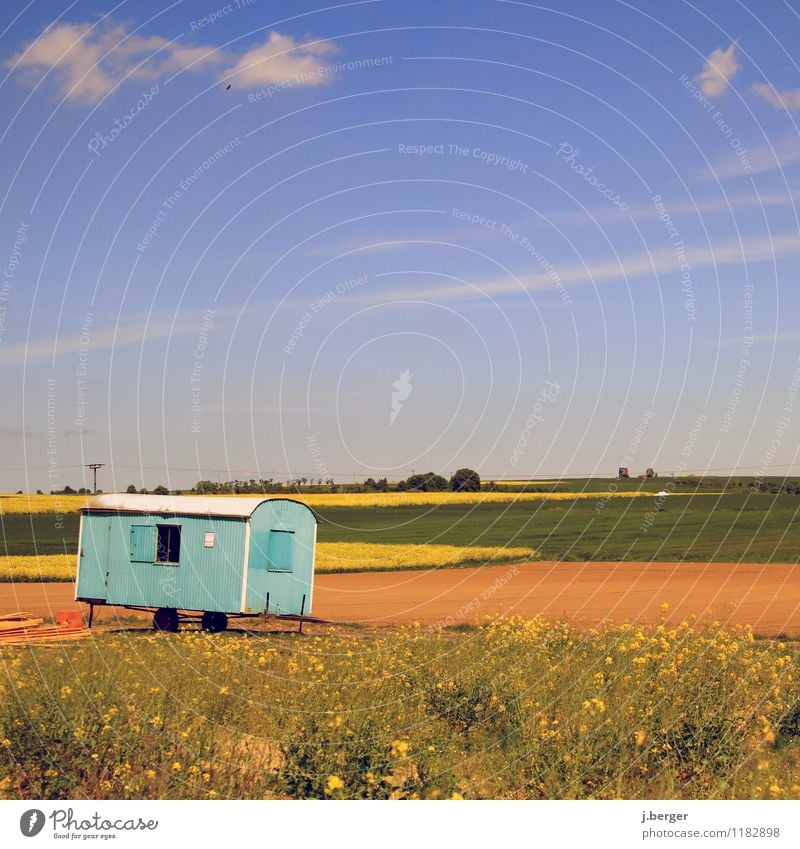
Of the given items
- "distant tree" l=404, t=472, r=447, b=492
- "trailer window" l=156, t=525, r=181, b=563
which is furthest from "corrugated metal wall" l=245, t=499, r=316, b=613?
"distant tree" l=404, t=472, r=447, b=492

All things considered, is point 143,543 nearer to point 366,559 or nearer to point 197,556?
point 197,556

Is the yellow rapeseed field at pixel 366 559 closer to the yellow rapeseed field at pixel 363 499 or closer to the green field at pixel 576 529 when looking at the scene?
the green field at pixel 576 529

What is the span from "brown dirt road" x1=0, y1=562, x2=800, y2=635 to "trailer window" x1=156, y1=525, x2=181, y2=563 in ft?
17.4

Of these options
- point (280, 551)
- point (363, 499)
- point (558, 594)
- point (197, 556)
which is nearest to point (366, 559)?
point (558, 594)

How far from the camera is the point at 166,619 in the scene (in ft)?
87.0

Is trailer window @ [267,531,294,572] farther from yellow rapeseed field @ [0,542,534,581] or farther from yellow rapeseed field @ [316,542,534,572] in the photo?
yellow rapeseed field @ [316,542,534,572]

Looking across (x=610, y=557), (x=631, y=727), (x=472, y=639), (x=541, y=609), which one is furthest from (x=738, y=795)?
(x=610, y=557)

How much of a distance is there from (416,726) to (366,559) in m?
41.4

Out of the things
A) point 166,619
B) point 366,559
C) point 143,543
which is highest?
point 143,543

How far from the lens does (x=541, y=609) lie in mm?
34094

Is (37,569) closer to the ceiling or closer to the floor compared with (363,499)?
closer to the floor

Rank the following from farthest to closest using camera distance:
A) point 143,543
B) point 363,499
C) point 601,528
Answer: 1. point 363,499
2. point 601,528
3. point 143,543

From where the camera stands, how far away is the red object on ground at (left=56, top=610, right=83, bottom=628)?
2621cm
